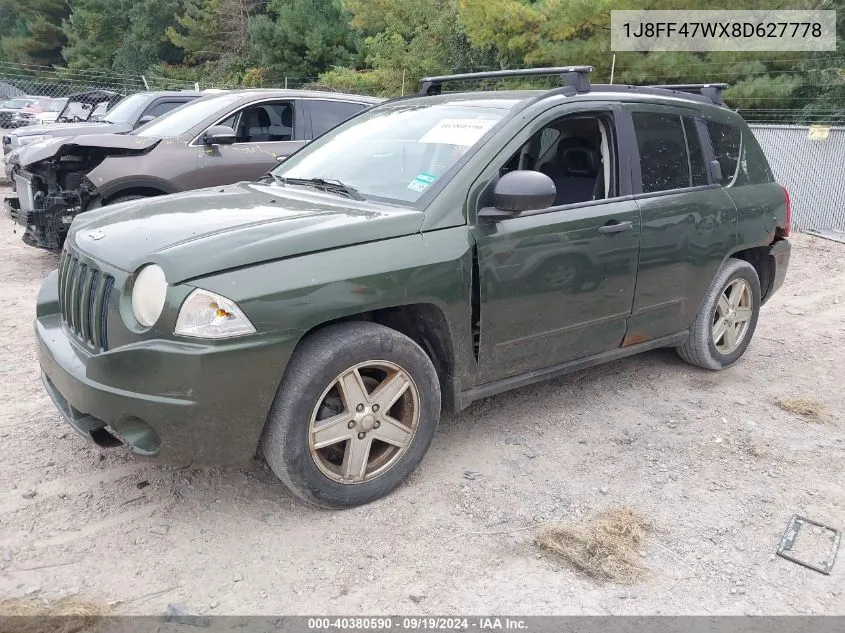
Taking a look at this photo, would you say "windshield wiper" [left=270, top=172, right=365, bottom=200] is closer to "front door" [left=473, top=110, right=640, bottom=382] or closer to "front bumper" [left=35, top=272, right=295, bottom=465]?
"front door" [left=473, top=110, right=640, bottom=382]

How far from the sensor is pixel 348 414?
3090mm

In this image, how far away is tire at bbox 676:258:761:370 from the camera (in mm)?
4762

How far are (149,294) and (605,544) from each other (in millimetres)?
2081

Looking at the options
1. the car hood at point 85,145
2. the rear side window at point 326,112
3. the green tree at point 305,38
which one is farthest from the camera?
the green tree at point 305,38

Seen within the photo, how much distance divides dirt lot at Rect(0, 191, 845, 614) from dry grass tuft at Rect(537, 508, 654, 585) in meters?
0.05

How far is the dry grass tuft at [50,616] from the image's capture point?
2.46 m

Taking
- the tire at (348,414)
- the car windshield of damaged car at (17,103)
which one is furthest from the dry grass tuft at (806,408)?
the car windshield of damaged car at (17,103)

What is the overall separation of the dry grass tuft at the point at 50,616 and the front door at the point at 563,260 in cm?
193

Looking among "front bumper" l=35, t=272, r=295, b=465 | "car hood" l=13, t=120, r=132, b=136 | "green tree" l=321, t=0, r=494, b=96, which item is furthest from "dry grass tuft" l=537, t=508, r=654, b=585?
"green tree" l=321, t=0, r=494, b=96

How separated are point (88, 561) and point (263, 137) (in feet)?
18.8

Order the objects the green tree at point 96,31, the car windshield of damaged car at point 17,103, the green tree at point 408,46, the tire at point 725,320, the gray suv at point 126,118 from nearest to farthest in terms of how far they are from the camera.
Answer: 1. the tire at point 725,320
2. the gray suv at point 126,118
3. the green tree at point 408,46
4. the car windshield of damaged car at point 17,103
5. the green tree at point 96,31

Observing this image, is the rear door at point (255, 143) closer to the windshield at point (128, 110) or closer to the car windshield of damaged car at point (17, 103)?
the windshield at point (128, 110)

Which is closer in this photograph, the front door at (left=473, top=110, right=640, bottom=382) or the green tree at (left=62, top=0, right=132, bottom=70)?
the front door at (left=473, top=110, right=640, bottom=382)

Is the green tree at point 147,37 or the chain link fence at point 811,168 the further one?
the green tree at point 147,37
